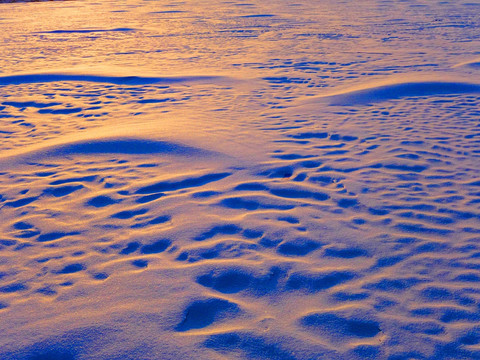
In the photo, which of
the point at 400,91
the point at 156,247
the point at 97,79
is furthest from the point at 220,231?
the point at 97,79

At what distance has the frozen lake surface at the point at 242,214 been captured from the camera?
6.97ft

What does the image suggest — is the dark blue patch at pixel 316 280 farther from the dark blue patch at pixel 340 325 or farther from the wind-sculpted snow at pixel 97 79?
the wind-sculpted snow at pixel 97 79

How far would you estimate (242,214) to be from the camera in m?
3.12

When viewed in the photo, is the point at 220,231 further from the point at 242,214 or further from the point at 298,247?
the point at 298,247

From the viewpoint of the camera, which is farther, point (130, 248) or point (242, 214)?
point (242, 214)

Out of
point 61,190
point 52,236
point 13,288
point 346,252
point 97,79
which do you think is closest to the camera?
point 13,288

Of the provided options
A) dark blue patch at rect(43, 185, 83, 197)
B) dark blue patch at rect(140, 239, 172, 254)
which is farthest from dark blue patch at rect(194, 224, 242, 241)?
dark blue patch at rect(43, 185, 83, 197)

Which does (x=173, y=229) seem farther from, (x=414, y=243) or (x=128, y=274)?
(x=414, y=243)

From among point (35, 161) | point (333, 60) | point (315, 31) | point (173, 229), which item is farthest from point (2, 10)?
point (173, 229)

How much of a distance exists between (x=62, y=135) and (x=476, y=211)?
3.96 meters

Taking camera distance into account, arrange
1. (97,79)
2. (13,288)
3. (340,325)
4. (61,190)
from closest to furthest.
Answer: (340,325) → (13,288) → (61,190) → (97,79)

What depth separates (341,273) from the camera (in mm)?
2502

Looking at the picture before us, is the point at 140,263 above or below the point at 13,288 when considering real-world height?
above

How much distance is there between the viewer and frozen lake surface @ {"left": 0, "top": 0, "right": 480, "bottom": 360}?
212 cm
